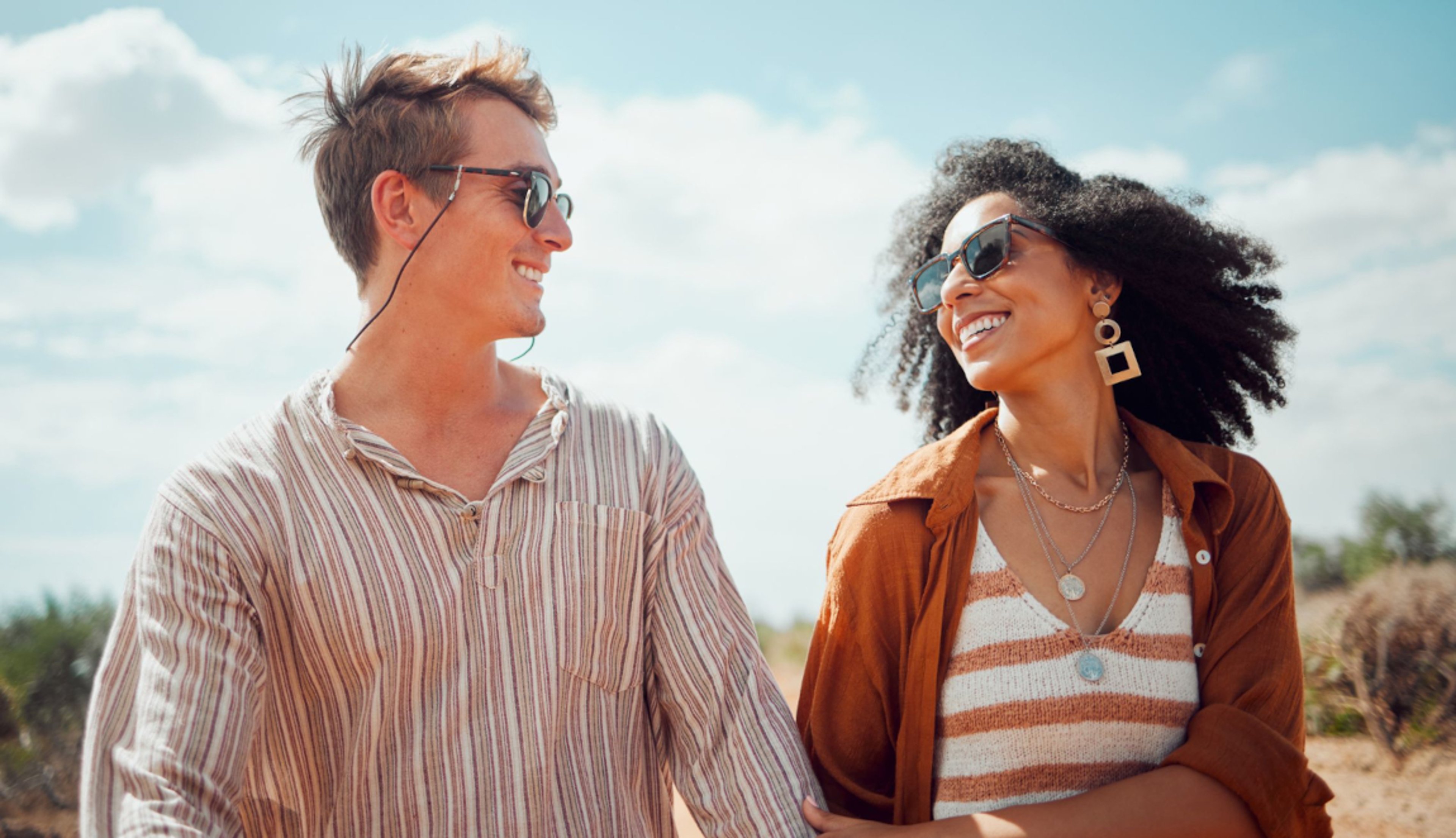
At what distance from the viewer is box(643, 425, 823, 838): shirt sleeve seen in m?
2.86

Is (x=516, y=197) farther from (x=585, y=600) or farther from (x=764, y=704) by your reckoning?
(x=764, y=704)

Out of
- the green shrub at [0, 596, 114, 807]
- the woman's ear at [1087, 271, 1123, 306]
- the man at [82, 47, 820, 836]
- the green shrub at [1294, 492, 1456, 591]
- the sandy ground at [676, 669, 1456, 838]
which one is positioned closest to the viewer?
the man at [82, 47, 820, 836]

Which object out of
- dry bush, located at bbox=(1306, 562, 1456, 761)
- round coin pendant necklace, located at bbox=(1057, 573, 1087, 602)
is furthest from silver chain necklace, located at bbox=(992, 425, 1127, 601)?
dry bush, located at bbox=(1306, 562, 1456, 761)

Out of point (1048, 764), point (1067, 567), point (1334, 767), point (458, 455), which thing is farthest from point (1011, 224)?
point (1334, 767)

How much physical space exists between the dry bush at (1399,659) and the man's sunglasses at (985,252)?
14.7 feet

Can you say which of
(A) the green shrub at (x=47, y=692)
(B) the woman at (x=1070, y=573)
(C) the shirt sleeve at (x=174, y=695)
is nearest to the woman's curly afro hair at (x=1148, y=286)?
(B) the woman at (x=1070, y=573)

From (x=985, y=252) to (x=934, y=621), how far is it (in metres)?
1.10

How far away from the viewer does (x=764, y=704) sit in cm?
297

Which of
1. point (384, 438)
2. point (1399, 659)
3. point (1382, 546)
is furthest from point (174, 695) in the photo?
point (1382, 546)

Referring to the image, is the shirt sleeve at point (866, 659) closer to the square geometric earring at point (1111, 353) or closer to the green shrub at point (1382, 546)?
the square geometric earring at point (1111, 353)

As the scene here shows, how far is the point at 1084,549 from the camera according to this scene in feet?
10.1

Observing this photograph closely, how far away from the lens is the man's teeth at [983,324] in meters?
3.20

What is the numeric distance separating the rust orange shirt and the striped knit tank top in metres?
0.05

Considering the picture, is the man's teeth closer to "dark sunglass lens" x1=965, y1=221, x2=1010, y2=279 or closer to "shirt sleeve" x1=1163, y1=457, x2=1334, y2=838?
"dark sunglass lens" x1=965, y1=221, x2=1010, y2=279
